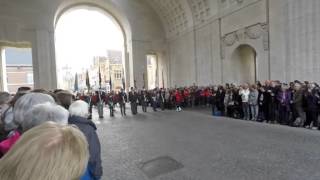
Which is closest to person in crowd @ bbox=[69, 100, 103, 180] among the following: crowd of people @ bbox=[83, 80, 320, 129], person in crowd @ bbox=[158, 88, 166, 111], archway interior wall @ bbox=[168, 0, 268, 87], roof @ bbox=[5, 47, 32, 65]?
crowd of people @ bbox=[83, 80, 320, 129]

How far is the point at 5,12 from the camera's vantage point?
950 inches

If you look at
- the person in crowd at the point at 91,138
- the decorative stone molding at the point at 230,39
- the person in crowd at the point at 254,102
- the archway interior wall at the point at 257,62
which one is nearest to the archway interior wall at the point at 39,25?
the decorative stone molding at the point at 230,39

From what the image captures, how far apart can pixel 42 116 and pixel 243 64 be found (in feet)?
72.5

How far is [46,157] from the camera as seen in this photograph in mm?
996

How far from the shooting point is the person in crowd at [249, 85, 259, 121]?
40.1ft

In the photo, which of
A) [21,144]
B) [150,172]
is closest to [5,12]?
[150,172]

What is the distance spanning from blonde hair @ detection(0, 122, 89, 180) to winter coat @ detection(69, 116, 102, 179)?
1.91 meters

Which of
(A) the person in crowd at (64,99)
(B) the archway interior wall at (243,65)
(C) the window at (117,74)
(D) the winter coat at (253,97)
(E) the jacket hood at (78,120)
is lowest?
(D) the winter coat at (253,97)

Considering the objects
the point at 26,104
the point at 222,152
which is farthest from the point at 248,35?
the point at 26,104

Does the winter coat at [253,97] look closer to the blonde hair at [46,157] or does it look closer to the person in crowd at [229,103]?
the person in crowd at [229,103]

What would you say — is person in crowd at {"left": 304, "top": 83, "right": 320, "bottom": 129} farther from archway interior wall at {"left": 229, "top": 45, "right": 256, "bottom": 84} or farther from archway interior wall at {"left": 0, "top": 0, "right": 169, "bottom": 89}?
archway interior wall at {"left": 0, "top": 0, "right": 169, "bottom": 89}

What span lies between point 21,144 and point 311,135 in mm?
9174

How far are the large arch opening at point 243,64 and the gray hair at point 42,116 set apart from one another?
820 inches

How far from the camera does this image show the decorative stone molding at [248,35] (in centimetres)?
1773
